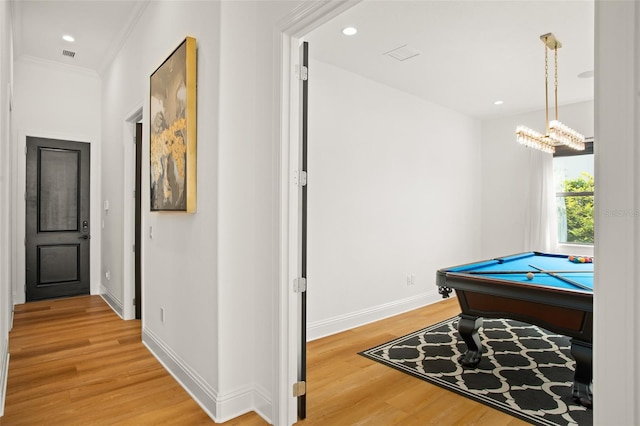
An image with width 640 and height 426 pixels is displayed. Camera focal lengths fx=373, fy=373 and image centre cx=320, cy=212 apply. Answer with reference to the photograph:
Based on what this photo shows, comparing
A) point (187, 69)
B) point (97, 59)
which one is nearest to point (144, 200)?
point (187, 69)

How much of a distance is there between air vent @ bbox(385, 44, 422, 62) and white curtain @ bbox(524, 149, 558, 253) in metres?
3.11

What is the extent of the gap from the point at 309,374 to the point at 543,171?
15.8ft

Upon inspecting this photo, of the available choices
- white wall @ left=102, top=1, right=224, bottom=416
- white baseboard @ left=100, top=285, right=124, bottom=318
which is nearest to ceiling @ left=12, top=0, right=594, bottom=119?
white wall @ left=102, top=1, right=224, bottom=416

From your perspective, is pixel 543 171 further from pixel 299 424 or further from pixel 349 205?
pixel 299 424

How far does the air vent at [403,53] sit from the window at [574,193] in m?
3.23

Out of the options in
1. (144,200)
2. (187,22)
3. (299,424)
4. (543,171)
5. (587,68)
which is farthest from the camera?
(543,171)

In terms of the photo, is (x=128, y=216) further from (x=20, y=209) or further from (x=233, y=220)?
(x=233, y=220)

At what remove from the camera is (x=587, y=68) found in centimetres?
416

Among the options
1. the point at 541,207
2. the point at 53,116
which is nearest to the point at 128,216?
the point at 53,116

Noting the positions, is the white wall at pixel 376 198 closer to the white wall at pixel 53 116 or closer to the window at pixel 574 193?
the window at pixel 574 193

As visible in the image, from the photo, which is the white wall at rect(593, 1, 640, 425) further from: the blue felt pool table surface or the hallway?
the hallway

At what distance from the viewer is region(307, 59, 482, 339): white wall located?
4.00m

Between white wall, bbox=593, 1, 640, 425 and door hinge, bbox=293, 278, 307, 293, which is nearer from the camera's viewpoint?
white wall, bbox=593, 1, 640, 425

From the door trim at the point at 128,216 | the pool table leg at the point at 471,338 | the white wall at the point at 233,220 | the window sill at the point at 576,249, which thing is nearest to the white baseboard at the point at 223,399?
the white wall at the point at 233,220
